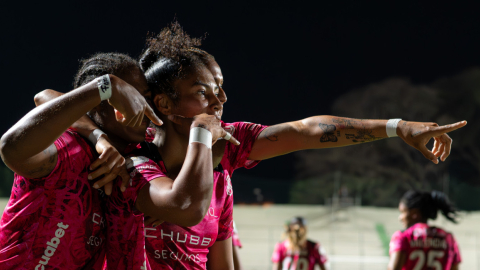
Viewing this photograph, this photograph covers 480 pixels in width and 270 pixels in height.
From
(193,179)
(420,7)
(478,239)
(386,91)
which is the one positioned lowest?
(193,179)

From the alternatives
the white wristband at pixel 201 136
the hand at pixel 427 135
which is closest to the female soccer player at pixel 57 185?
the white wristband at pixel 201 136

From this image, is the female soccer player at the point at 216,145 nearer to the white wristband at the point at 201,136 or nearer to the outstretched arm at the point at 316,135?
the outstretched arm at the point at 316,135

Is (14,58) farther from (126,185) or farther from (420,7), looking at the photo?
(420,7)

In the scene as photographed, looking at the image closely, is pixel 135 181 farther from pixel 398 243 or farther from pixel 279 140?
pixel 398 243

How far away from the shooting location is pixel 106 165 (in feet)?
4.80

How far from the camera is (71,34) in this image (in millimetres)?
8398

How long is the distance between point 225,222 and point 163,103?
55cm

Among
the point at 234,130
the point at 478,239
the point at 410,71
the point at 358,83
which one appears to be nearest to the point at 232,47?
the point at 358,83

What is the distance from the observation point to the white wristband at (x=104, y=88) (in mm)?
1313

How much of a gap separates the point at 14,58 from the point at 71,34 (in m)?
3.00

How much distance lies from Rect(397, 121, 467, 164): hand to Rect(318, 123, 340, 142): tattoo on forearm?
254 millimetres

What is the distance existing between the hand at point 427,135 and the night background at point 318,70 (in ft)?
17.8

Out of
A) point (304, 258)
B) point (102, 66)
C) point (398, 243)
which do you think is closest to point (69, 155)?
point (102, 66)

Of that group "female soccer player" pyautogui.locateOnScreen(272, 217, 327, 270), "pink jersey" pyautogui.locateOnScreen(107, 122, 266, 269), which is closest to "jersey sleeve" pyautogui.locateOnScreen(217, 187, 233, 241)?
"pink jersey" pyautogui.locateOnScreen(107, 122, 266, 269)
